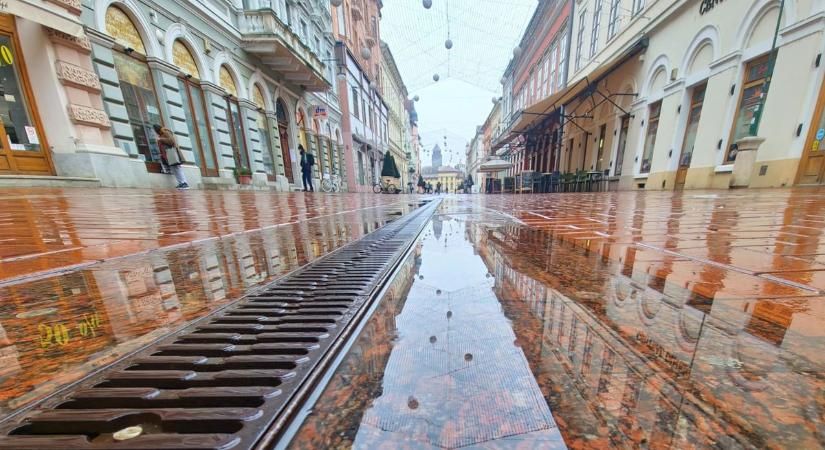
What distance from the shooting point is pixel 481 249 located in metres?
1.63

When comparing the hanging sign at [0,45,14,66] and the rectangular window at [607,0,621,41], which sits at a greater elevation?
the rectangular window at [607,0,621,41]

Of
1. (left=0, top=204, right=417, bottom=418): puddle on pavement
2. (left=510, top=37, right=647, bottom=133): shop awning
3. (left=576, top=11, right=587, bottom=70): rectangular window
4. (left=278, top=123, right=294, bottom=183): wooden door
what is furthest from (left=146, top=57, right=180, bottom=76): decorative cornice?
(left=576, top=11, right=587, bottom=70): rectangular window

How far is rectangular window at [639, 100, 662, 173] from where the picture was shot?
1059 centimetres

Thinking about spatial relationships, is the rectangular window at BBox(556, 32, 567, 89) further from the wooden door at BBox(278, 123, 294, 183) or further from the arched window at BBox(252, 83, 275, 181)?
the arched window at BBox(252, 83, 275, 181)

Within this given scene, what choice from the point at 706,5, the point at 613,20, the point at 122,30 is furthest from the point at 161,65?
the point at 613,20

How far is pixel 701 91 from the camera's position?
8.98 meters

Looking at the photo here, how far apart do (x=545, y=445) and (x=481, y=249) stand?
1.29 metres

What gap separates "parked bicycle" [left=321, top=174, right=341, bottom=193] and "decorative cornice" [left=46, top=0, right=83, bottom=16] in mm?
10577

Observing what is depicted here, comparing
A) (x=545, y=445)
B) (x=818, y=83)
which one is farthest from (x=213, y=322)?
(x=818, y=83)

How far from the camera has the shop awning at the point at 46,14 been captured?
212 inches

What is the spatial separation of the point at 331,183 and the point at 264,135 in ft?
17.3

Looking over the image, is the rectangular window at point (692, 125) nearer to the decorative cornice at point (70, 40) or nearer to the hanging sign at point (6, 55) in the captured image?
the decorative cornice at point (70, 40)

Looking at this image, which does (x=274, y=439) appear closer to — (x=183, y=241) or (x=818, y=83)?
(x=183, y=241)

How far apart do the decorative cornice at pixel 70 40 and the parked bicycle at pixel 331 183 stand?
10272 millimetres
